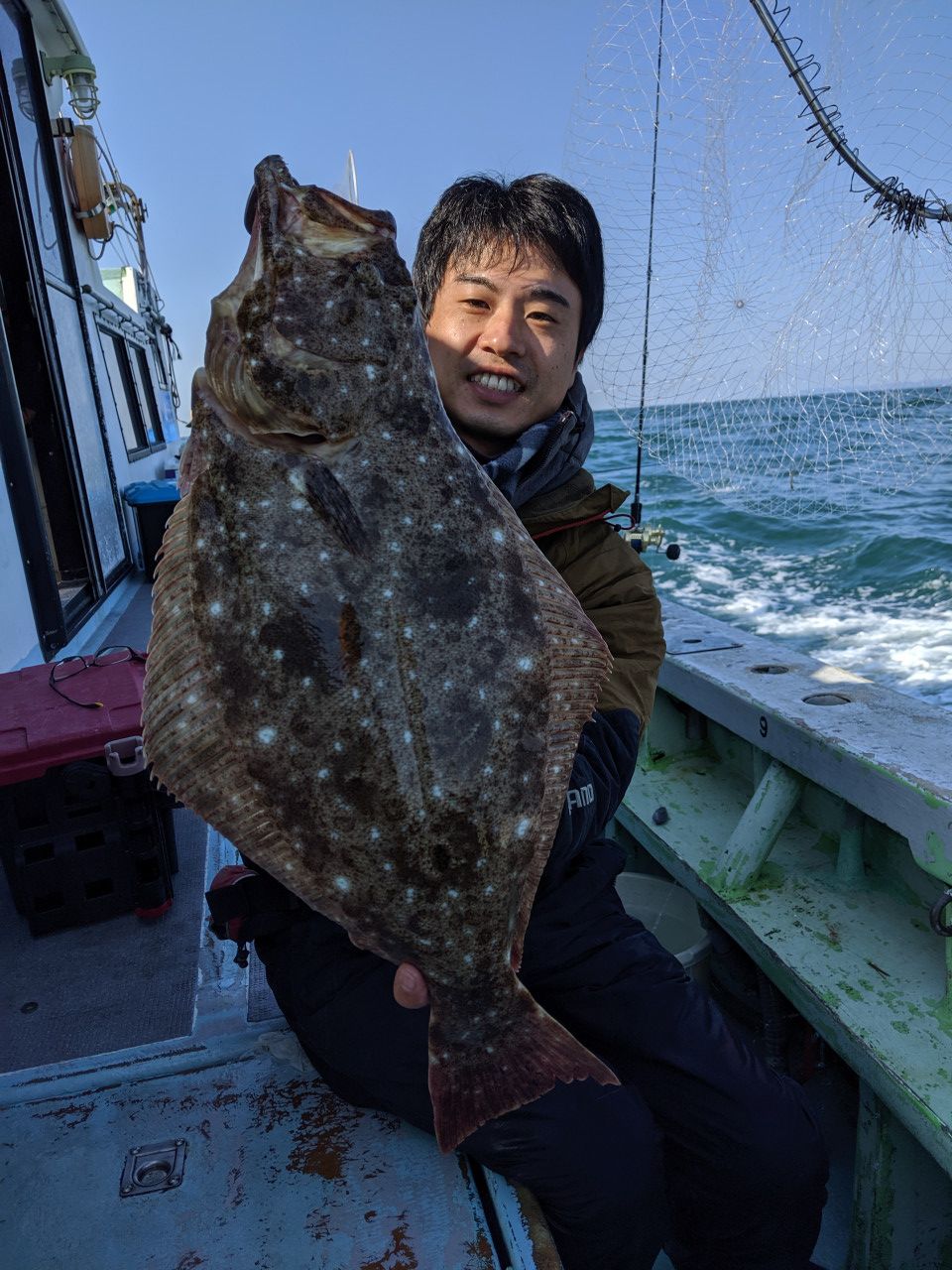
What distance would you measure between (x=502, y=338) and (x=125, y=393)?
379 inches

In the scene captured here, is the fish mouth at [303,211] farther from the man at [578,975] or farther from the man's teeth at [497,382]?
the man's teeth at [497,382]

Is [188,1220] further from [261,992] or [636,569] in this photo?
[636,569]

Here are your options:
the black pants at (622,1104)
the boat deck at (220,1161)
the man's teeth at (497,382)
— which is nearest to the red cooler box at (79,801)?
the boat deck at (220,1161)

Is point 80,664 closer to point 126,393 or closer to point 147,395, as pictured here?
point 126,393

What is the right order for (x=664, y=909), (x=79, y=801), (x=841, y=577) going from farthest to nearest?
1. (x=841, y=577)
2. (x=664, y=909)
3. (x=79, y=801)

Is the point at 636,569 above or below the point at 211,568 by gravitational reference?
below

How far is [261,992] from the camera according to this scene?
8.33 feet

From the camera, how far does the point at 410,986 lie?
1.62 metres

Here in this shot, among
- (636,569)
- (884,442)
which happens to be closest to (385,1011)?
(636,569)

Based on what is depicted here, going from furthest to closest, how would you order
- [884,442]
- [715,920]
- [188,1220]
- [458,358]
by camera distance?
[884,442], [715,920], [458,358], [188,1220]

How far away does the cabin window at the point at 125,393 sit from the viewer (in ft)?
31.6

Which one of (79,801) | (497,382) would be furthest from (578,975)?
(79,801)

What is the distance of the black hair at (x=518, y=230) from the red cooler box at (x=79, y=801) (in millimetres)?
1807

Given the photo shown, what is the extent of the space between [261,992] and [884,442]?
16.2 feet
